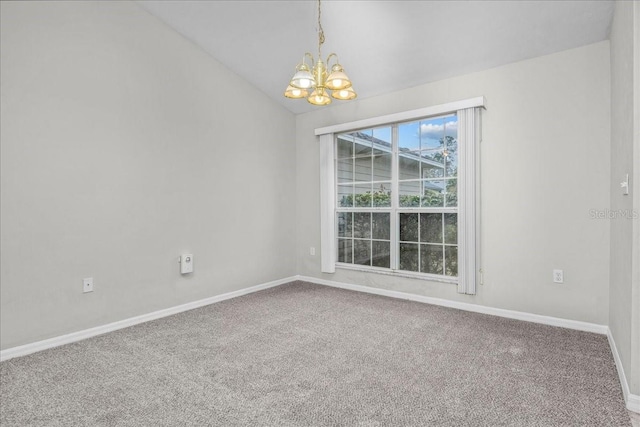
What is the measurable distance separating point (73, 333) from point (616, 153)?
4.52m

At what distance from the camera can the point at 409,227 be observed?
13.8 ft

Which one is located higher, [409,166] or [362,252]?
[409,166]

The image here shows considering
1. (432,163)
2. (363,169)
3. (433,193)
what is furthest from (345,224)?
(432,163)

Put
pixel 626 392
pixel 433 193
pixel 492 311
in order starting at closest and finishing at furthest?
pixel 626 392
pixel 492 311
pixel 433 193

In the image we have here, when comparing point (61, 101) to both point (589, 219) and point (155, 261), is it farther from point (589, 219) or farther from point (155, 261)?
point (589, 219)

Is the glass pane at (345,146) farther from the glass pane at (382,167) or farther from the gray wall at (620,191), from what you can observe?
the gray wall at (620,191)

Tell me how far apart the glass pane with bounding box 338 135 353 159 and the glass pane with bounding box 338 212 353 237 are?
2.63 feet

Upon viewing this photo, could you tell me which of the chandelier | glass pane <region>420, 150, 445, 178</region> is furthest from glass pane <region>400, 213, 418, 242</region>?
→ the chandelier

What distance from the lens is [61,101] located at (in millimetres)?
2885

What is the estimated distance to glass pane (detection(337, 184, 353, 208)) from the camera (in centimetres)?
474

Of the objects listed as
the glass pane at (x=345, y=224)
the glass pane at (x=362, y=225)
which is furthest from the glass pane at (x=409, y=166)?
the glass pane at (x=345, y=224)

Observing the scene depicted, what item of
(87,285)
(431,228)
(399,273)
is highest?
(431,228)

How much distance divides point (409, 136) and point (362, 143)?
67cm

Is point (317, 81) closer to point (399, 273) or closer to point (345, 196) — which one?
point (345, 196)
